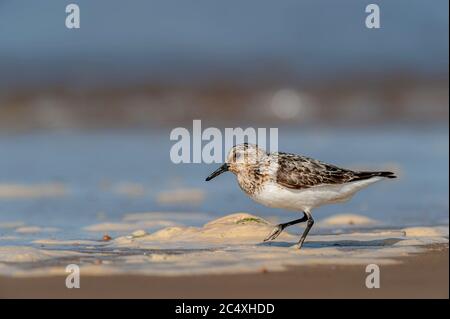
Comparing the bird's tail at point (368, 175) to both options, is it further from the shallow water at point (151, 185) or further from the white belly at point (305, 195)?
the shallow water at point (151, 185)

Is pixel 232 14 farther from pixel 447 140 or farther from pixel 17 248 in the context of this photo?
pixel 17 248

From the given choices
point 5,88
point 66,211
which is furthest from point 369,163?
point 5,88

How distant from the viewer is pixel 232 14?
90.6 ft

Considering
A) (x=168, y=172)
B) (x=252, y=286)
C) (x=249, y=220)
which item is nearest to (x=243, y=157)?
(x=249, y=220)

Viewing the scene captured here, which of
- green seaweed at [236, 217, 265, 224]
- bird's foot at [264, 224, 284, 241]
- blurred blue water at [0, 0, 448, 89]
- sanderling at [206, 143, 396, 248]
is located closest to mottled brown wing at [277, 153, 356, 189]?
sanderling at [206, 143, 396, 248]

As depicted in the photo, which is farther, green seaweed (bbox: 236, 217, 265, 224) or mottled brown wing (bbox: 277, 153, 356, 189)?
green seaweed (bbox: 236, 217, 265, 224)

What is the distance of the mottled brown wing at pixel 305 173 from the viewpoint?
9.12m

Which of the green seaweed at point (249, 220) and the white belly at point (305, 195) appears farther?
the green seaweed at point (249, 220)

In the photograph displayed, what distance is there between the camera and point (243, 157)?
9.45 m

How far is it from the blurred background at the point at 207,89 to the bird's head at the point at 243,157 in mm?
3552

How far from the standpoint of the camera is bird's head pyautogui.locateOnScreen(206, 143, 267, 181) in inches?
369

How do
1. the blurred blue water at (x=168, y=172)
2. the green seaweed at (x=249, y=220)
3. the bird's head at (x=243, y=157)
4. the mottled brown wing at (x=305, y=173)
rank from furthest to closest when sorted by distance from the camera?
the blurred blue water at (x=168, y=172) → the green seaweed at (x=249, y=220) → the bird's head at (x=243, y=157) → the mottled brown wing at (x=305, y=173)

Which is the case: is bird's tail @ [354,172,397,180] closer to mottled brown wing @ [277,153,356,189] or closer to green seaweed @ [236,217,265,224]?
mottled brown wing @ [277,153,356,189]

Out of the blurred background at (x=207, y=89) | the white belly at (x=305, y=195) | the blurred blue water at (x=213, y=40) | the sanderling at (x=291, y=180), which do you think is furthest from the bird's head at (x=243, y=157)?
the blurred blue water at (x=213, y=40)
